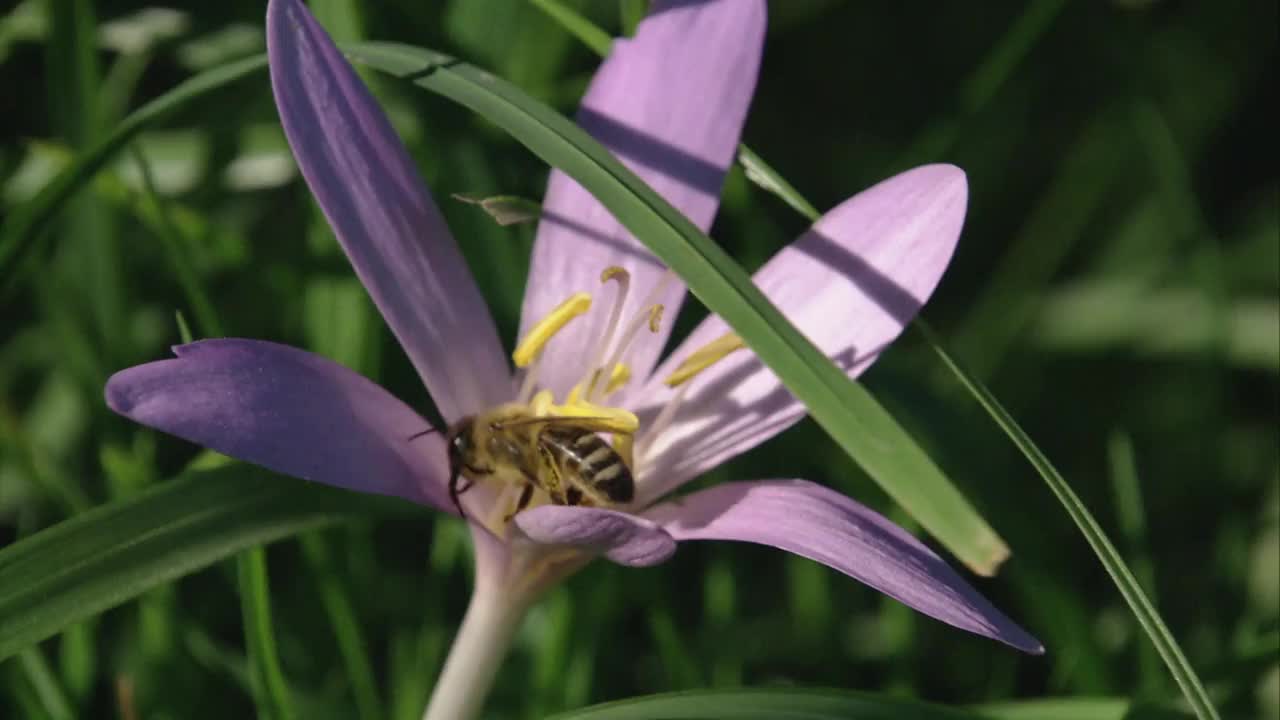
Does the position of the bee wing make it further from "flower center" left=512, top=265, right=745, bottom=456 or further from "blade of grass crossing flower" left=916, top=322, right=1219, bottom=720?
"blade of grass crossing flower" left=916, top=322, right=1219, bottom=720

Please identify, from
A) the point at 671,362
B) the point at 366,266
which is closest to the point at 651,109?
the point at 671,362

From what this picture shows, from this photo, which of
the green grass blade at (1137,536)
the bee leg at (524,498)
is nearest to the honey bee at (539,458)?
the bee leg at (524,498)

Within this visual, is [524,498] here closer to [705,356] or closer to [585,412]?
[585,412]

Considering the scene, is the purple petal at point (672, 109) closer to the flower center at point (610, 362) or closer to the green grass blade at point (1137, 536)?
the flower center at point (610, 362)

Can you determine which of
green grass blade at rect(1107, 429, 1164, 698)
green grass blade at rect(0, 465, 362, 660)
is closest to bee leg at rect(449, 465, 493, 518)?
green grass blade at rect(0, 465, 362, 660)

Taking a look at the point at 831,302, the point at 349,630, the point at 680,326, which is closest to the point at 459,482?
the point at 349,630

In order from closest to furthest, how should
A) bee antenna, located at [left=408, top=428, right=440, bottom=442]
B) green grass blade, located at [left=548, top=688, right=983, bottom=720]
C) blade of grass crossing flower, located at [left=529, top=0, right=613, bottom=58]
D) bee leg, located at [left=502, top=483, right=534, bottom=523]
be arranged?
1. green grass blade, located at [left=548, top=688, right=983, bottom=720]
2. bee antenna, located at [left=408, top=428, right=440, bottom=442]
3. bee leg, located at [left=502, top=483, right=534, bottom=523]
4. blade of grass crossing flower, located at [left=529, top=0, right=613, bottom=58]
